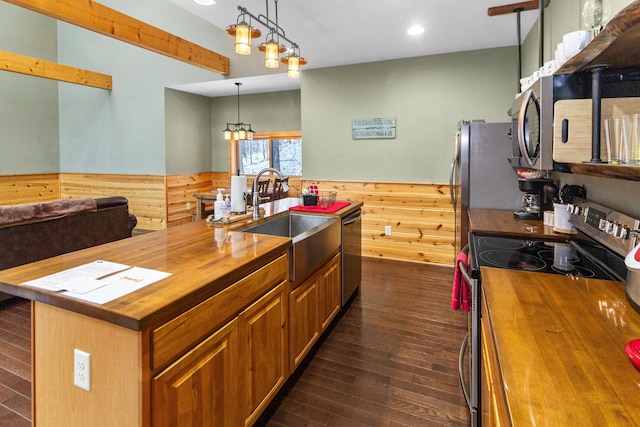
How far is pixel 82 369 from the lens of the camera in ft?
3.63

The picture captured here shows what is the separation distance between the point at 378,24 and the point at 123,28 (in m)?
3.02

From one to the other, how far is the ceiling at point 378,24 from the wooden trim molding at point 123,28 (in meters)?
1.45

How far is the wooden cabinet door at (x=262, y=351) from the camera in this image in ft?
4.98

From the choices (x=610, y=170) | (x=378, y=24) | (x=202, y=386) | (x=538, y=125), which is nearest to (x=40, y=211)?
(x=202, y=386)

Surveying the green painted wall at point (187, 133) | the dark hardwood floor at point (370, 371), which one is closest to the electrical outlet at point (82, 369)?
the dark hardwood floor at point (370, 371)

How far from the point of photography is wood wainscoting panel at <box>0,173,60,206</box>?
21.3ft

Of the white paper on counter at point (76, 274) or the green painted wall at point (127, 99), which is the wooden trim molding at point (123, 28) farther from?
the white paper on counter at point (76, 274)

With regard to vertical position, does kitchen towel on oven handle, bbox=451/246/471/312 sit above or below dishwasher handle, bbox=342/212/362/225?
below

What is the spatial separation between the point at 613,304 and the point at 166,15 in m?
6.83

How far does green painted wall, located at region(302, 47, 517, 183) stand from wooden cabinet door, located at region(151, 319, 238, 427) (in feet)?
12.0

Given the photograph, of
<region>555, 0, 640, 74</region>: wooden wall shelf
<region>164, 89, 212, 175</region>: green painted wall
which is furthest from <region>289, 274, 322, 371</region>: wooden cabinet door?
<region>164, 89, 212, 175</region>: green painted wall

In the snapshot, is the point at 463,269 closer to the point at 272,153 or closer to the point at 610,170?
the point at 610,170

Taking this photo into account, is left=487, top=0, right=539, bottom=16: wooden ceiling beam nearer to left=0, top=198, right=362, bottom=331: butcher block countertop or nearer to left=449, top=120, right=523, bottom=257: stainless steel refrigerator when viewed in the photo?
left=449, top=120, right=523, bottom=257: stainless steel refrigerator

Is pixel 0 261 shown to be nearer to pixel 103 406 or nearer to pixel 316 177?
pixel 103 406
